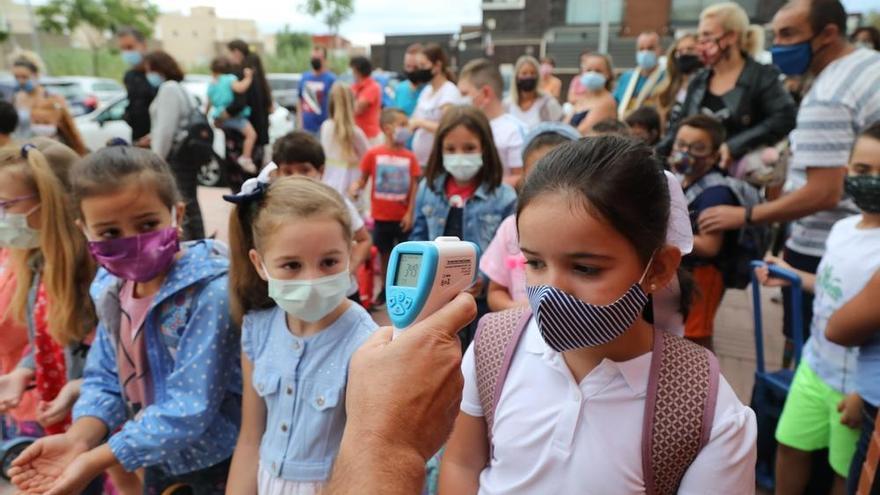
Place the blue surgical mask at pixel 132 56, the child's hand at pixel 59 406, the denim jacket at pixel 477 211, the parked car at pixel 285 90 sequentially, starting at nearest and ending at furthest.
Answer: the child's hand at pixel 59 406 < the denim jacket at pixel 477 211 < the blue surgical mask at pixel 132 56 < the parked car at pixel 285 90

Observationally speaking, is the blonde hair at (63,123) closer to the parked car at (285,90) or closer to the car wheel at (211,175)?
the car wheel at (211,175)

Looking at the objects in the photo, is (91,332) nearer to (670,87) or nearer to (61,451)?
(61,451)

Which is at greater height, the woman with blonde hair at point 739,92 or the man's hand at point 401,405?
the woman with blonde hair at point 739,92

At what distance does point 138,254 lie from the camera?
193cm

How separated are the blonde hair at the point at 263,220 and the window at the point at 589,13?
99.0 feet

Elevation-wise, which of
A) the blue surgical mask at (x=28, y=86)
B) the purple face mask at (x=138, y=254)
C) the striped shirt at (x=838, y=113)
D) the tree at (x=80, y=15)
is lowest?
the purple face mask at (x=138, y=254)

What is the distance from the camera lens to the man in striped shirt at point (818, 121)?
247 cm

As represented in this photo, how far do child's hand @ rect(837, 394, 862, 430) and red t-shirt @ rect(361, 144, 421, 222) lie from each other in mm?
3175

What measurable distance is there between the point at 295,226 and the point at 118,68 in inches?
1337

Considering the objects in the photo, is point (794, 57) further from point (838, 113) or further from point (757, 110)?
point (757, 110)

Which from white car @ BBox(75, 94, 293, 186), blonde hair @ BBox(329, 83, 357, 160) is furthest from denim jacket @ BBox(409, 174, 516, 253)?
white car @ BBox(75, 94, 293, 186)

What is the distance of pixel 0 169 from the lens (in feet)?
7.43

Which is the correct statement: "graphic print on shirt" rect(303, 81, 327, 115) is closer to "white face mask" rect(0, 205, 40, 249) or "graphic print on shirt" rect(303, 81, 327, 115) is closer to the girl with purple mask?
"white face mask" rect(0, 205, 40, 249)

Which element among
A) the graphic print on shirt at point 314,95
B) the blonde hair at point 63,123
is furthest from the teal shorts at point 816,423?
the graphic print on shirt at point 314,95
